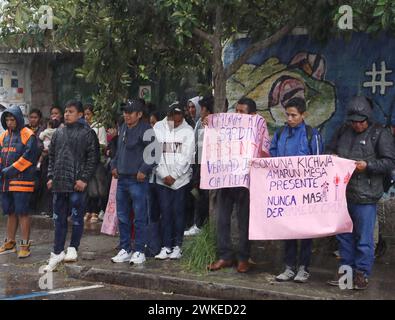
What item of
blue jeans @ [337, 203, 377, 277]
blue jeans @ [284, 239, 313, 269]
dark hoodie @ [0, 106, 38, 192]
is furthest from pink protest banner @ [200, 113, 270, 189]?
dark hoodie @ [0, 106, 38, 192]

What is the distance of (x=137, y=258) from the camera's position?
24.5 ft

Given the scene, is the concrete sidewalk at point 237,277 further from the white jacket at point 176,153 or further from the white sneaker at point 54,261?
the white jacket at point 176,153

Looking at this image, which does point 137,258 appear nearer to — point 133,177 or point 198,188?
point 133,177

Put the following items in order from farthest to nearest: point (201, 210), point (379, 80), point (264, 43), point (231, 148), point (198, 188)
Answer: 1. point (201, 210)
2. point (198, 188)
3. point (379, 80)
4. point (264, 43)
5. point (231, 148)

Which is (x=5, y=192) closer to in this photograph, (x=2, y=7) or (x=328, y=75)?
(x=2, y=7)

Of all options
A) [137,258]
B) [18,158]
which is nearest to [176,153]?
[137,258]

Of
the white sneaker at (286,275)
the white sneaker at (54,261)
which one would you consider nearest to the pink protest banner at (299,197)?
the white sneaker at (286,275)

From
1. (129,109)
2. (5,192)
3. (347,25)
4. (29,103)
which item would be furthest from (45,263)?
(29,103)

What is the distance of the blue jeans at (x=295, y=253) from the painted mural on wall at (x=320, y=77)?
2.32 metres

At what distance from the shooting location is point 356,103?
638 cm

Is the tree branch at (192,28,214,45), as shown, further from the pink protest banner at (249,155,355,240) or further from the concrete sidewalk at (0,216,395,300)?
the concrete sidewalk at (0,216,395,300)

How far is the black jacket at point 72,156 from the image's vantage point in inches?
300

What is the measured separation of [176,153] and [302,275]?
2.12 metres
